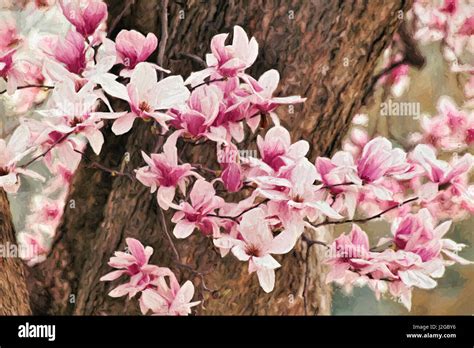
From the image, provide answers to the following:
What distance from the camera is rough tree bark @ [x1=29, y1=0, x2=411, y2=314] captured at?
122cm

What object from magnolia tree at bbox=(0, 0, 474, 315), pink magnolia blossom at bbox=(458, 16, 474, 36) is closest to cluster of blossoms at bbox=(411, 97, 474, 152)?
magnolia tree at bbox=(0, 0, 474, 315)

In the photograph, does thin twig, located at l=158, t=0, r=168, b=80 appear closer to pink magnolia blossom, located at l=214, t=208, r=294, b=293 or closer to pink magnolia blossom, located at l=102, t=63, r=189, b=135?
pink magnolia blossom, located at l=102, t=63, r=189, b=135

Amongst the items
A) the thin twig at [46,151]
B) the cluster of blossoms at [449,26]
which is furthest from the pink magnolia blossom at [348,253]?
the thin twig at [46,151]

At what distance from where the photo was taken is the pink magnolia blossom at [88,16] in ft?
3.90

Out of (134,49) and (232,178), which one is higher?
(134,49)

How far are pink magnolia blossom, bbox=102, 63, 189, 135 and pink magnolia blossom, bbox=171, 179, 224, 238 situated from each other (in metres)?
0.12

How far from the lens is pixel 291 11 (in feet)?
3.98

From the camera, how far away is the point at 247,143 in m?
1.20

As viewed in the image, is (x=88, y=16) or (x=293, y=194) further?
(x=88, y=16)

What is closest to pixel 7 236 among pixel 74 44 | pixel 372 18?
pixel 74 44

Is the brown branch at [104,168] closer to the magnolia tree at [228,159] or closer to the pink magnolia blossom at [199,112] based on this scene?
the magnolia tree at [228,159]

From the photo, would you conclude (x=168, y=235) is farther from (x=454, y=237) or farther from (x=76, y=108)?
(x=454, y=237)

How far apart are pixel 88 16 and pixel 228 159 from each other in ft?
1.07

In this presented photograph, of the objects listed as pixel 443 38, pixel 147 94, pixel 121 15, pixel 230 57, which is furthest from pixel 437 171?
pixel 121 15
